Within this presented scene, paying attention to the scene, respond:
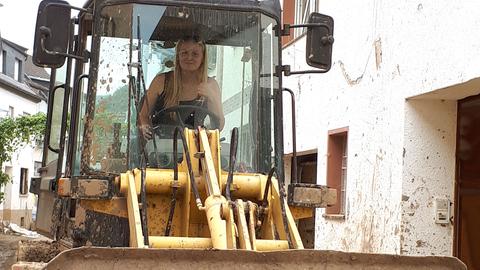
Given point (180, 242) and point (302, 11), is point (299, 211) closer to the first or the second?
point (180, 242)

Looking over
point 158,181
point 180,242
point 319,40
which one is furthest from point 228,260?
point 319,40

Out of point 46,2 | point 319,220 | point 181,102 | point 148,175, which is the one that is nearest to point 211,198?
point 148,175

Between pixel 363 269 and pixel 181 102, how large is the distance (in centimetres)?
190

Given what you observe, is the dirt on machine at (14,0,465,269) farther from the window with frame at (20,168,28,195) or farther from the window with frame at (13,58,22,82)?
the window with frame at (13,58,22,82)

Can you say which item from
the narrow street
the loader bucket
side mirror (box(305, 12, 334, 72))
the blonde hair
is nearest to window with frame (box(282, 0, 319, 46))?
the narrow street

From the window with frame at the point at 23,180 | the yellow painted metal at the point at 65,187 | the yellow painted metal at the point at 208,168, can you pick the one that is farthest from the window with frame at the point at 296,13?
the window with frame at the point at 23,180

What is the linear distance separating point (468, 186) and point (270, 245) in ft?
15.9

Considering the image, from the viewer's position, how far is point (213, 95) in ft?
18.9

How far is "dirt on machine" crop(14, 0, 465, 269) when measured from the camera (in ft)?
16.6

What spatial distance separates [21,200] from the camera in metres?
38.2

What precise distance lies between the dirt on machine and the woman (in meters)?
0.02

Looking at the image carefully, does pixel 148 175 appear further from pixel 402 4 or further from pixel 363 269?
pixel 402 4

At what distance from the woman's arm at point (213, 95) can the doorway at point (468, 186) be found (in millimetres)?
4172

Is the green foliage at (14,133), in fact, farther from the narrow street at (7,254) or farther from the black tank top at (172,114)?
the black tank top at (172,114)
